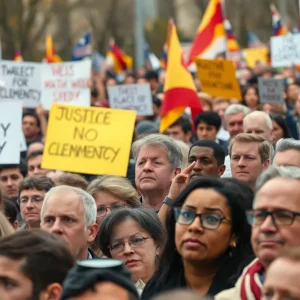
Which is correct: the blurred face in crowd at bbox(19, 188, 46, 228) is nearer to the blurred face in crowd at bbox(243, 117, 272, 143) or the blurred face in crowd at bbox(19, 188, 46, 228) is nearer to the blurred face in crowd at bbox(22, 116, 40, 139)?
the blurred face in crowd at bbox(243, 117, 272, 143)

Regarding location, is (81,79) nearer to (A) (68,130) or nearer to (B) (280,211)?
(A) (68,130)

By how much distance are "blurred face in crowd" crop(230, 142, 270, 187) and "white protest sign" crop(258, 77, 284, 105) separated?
550cm

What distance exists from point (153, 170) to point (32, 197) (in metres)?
1.03

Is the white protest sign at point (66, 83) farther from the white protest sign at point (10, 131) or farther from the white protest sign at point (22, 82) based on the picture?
the white protest sign at point (10, 131)

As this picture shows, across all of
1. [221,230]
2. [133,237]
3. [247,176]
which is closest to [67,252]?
[221,230]

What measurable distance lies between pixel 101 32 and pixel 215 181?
48628 millimetres

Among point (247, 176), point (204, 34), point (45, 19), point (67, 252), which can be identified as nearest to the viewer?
point (67, 252)

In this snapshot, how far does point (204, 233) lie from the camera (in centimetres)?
595

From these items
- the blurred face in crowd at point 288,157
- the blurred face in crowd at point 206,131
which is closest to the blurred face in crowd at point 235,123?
the blurred face in crowd at point 206,131

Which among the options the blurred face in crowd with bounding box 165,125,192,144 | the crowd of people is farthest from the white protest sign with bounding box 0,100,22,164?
the blurred face in crowd with bounding box 165,125,192,144

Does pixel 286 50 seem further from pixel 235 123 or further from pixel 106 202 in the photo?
pixel 106 202

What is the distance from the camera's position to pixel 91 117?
1123cm

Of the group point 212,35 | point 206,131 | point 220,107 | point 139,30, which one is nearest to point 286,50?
point 212,35

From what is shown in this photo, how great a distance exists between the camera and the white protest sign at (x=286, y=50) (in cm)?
1752
